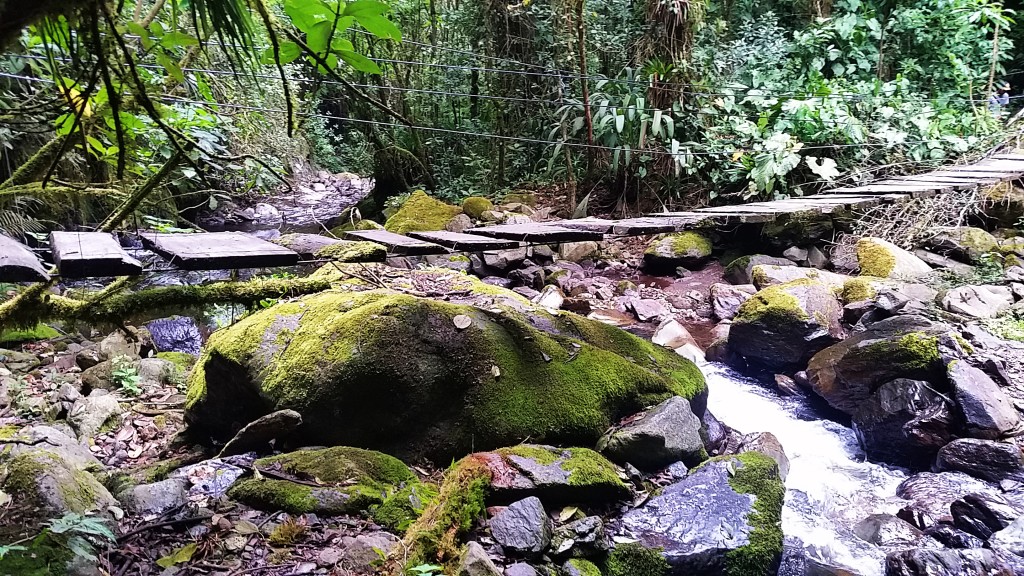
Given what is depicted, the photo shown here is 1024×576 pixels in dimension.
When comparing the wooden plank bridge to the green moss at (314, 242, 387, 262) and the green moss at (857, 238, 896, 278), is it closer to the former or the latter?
the green moss at (314, 242, 387, 262)

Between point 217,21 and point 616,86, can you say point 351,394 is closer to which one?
point 217,21

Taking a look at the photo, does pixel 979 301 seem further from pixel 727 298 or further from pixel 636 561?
pixel 636 561

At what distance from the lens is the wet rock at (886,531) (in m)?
2.60

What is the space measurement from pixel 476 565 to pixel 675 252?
4734 millimetres

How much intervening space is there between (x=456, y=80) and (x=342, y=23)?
8.64 m

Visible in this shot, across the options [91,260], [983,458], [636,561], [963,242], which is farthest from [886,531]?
[963,242]

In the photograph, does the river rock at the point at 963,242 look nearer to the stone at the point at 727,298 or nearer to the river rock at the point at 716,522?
the stone at the point at 727,298

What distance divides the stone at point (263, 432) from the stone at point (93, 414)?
785mm

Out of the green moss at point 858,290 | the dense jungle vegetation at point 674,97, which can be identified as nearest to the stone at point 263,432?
the dense jungle vegetation at point 674,97

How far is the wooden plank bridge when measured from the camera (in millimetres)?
1378

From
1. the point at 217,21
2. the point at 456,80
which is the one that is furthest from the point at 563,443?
the point at 456,80

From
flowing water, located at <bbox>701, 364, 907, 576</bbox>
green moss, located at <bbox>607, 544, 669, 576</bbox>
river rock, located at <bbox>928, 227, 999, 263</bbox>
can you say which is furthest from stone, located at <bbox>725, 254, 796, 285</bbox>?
green moss, located at <bbox>607, 544, 669, 576</bbox>

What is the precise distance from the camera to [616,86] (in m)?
7.09

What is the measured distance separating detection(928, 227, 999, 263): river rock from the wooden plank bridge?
0.75 meters
